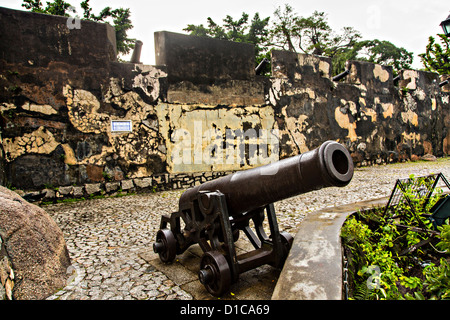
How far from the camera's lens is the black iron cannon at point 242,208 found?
1.96 metres

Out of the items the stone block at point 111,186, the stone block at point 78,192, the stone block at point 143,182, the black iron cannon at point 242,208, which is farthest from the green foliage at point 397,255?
the stone block at point 78,192

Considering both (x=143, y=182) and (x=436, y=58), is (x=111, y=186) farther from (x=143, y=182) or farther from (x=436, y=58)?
(x=436, y=58)

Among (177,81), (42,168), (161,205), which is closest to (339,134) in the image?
(177,81)

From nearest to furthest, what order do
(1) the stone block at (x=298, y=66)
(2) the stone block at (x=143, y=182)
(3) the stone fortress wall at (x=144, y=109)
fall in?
(3) the stone fortress wall at (x=144, y=109), (2) the stone block at (x=143, y=182), (1) the stone block at (x=298, y=66)

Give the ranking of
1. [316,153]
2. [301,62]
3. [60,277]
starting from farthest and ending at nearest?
[301,62] < [60,277] < [316,153]

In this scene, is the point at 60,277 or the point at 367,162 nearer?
the point at 60,277

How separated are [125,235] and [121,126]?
12.2 ft

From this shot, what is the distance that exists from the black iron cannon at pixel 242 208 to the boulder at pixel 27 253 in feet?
2.91

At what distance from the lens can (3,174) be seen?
5766 millimetres

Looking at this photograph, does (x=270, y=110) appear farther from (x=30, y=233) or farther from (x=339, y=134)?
(x=30, y=233)

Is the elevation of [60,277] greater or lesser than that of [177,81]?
lesser

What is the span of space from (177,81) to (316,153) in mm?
6294

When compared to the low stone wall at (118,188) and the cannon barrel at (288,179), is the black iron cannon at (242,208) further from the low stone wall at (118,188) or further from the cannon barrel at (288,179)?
the low stone wall at (118,188)

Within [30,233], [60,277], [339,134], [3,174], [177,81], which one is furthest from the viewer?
[339,134]
